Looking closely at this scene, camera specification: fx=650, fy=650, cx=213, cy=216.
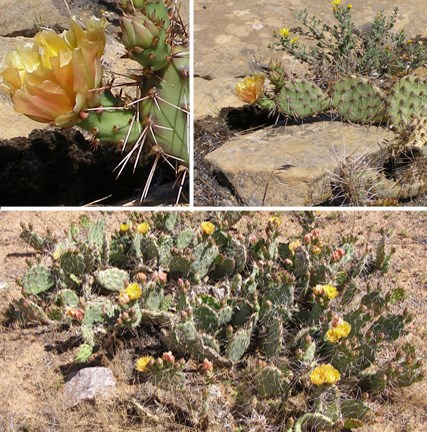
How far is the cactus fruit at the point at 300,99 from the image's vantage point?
3.61 metres

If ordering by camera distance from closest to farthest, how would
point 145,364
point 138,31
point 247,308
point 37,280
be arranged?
point 138,31, point 145,364, point 247,308, point 37,280

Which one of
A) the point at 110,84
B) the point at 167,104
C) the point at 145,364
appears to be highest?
the point at 110,84

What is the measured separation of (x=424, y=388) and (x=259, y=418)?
2.63 feet

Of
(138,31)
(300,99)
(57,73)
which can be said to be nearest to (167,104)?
(138,31)

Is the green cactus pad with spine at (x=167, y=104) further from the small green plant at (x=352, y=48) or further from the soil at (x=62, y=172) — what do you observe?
the small green plant at (x=352, y=48)

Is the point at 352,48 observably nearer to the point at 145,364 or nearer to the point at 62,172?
the point at 62,172

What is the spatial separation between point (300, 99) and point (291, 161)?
0.52 meters

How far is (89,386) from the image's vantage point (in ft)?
9.35

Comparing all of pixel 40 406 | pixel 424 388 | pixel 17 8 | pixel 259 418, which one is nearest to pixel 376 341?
pixel 424 388

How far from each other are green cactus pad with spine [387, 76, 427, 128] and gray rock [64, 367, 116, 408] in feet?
6.48

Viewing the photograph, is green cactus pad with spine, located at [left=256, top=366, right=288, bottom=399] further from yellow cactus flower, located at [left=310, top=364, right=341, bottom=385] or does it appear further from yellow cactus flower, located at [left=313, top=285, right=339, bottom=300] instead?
yellow cactus flower, located at [left=313, top=285, right=339, bottom=300]

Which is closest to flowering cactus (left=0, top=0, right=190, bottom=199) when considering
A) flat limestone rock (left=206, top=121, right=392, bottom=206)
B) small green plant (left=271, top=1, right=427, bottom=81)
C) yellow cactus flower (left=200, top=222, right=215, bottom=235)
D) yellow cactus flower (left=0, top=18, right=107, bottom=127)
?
yellow cactus flower (left=0, top=18, right=107, bottom=127)

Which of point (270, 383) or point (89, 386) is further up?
point (270, 383)

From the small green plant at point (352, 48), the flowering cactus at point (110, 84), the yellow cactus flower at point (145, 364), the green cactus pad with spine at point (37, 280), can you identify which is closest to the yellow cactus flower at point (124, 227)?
the green cactus pad with spine at point (37, 280)
